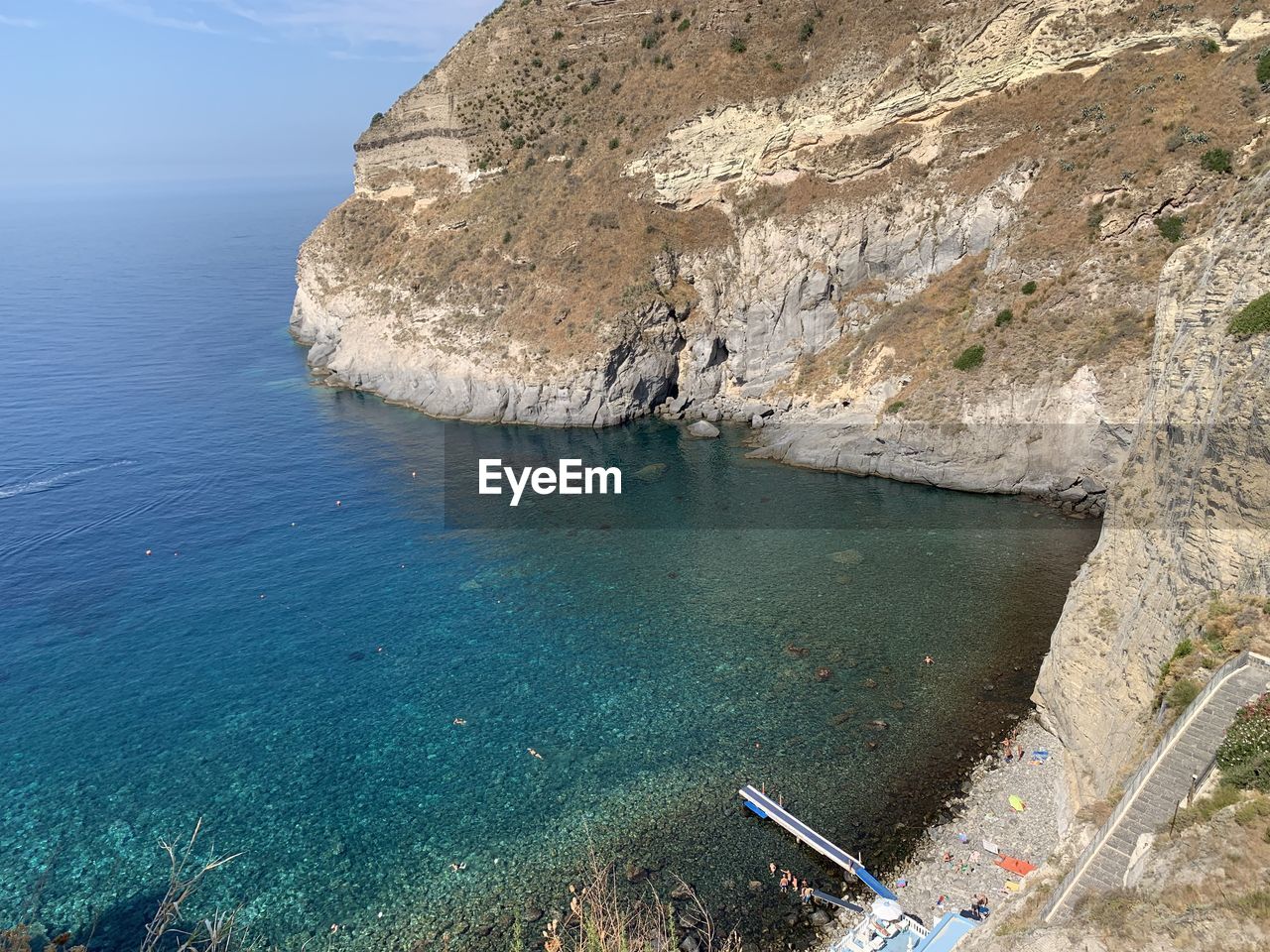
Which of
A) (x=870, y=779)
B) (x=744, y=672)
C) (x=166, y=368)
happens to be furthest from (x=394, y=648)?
(x=166, y=368)

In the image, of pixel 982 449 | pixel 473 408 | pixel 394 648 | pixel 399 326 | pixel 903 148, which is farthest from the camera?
pixel 399 326

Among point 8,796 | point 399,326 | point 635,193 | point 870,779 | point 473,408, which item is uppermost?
point 635,193

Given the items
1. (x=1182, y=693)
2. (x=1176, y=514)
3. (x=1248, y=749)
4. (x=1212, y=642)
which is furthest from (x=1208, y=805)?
(x=1176, y=514)

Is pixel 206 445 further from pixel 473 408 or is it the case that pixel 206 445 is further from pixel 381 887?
pixel 381 887

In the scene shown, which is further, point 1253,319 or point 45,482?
point 45,482

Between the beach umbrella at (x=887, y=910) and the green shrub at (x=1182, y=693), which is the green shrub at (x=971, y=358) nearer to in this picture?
the green shrub at (x=1182, y=693)

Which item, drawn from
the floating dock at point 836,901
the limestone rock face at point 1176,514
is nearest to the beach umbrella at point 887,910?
the floating dock at point 836,901

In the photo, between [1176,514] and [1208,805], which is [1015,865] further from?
[1176,514]

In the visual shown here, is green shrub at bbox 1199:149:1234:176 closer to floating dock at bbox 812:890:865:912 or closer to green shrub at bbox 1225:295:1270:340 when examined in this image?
green shrub at bbox 1225:295:1270:340
